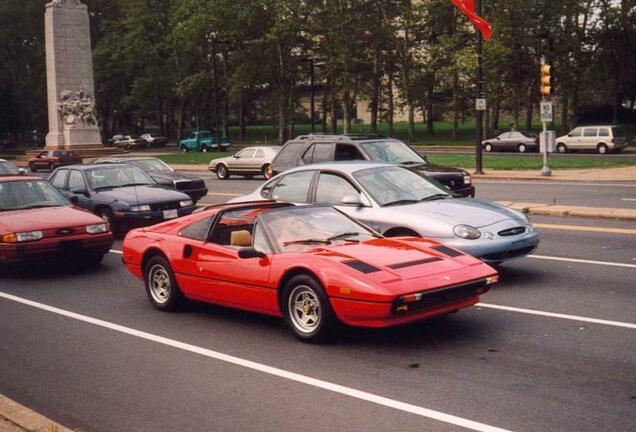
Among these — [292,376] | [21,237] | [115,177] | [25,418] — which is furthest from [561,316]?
[115,177]

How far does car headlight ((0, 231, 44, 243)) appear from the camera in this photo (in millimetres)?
11641

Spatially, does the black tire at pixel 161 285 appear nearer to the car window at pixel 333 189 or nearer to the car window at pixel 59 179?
the car window at pixel 333 189

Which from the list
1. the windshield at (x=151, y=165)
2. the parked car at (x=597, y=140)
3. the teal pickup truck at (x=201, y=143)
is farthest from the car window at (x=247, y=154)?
the teal pickup truck at (x=201, y=143)

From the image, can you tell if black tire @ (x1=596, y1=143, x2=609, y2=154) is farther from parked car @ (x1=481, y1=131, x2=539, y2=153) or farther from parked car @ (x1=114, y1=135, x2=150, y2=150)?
parked car @ (x1=114, y1=135, x2=150, y2=150)

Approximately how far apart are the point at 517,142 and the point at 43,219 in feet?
133

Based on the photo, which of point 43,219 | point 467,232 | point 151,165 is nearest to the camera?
point 467,232

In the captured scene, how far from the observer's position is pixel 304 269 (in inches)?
299

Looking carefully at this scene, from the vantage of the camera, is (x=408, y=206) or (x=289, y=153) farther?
(x=289, y=153)

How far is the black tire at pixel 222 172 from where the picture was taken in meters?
35.2

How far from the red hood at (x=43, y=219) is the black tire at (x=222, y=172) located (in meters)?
22.3

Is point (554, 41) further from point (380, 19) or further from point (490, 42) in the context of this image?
point (380, 19)

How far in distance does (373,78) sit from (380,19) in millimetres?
4614

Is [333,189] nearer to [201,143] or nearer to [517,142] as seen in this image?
[517,142]

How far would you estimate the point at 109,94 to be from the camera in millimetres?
88875
